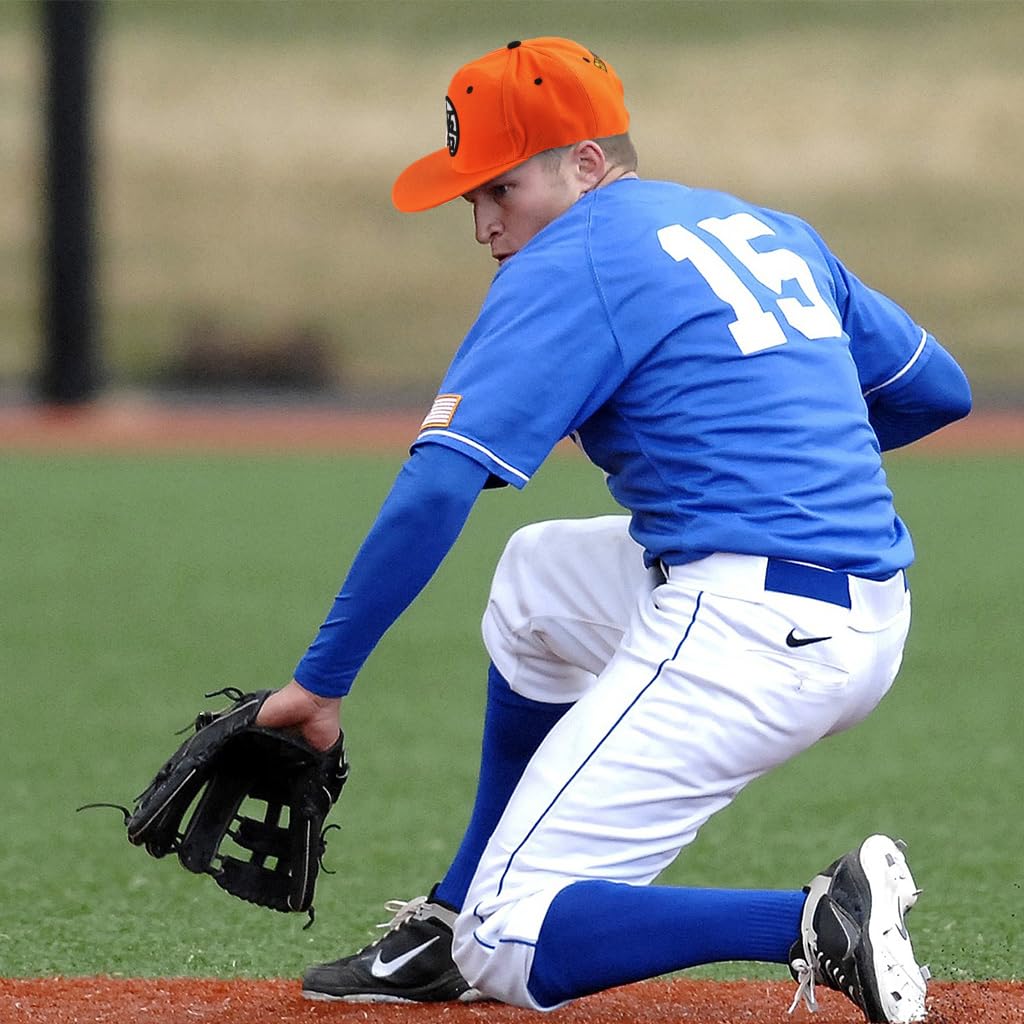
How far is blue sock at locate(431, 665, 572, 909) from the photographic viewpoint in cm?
334

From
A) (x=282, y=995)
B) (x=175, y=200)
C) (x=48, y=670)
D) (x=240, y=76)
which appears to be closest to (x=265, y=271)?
(x=175, y=200)

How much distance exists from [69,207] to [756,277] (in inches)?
498

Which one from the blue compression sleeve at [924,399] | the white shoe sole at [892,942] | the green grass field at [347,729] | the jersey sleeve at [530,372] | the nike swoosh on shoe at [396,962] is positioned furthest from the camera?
the green grass field at [347,729]

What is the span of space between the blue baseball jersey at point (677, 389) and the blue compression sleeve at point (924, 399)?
393 mm

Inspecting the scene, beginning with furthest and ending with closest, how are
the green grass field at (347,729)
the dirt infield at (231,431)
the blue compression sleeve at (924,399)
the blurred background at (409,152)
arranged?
the blurred background at (409,152) → the dirt infield at (231,431) → the green grass field at (347,729) → the blue compression sleeve at (924,399)

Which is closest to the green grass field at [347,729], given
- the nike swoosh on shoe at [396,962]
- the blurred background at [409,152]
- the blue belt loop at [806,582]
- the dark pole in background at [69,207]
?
the nike swoosh on shoe at [396,962]

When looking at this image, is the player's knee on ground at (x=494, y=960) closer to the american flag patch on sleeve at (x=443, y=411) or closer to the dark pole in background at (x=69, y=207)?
the american flag patch on sleeve at (x=443, y=411)

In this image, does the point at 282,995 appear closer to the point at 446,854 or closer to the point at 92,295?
the point at 446,854

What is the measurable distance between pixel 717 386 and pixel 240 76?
83.5 ft

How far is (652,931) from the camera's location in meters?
2.84

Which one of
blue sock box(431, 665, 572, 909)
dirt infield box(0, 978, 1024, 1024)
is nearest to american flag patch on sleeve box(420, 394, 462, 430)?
blue sock box(431, 665, 572, 909)

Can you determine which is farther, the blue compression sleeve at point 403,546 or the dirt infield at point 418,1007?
the dirt infield at point 418,1007

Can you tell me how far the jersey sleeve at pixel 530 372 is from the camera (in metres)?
2.85

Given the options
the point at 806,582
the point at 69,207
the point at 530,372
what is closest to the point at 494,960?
the point at 806,582
